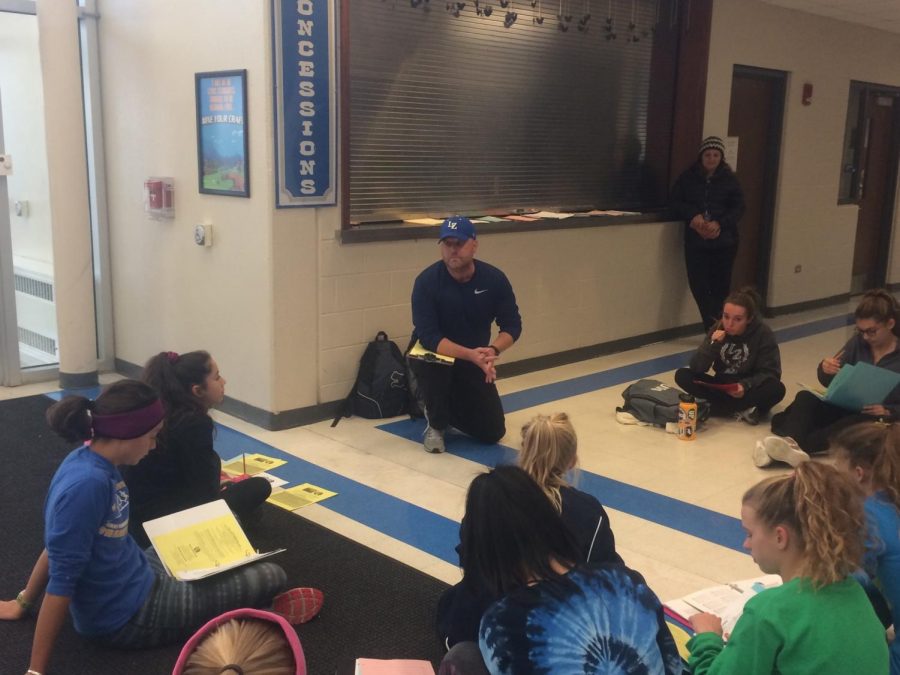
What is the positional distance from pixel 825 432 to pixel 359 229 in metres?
2.56

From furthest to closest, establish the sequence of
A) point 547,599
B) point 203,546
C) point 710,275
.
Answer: point 710,275 < point 203,546 < point 547,599

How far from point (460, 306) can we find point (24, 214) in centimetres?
283

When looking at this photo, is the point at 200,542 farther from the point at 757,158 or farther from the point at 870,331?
the point at 757,158

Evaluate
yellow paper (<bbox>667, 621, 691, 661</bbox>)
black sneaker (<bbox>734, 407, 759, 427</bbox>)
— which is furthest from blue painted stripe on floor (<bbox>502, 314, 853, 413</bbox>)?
yellow paper (<bbox>667, 621, 691, 661</bbox>)

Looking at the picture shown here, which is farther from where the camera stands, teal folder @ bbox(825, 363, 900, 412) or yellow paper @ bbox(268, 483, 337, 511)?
teal folder @ bbox(825, 363, 900, 412)

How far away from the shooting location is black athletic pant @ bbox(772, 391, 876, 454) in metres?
4.45

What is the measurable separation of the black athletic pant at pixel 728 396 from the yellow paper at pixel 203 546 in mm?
2965

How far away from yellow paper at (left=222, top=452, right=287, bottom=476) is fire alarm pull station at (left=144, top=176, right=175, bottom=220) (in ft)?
5.37

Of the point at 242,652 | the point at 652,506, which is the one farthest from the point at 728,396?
the point at 242,652

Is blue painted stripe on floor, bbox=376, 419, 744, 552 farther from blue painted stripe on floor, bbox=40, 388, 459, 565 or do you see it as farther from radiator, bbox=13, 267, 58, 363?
radiator, bbox=13, 267, 58, 363

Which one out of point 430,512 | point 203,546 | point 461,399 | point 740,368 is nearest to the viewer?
point 203,546

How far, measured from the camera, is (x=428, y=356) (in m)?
4.50

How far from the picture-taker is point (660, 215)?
685 centimetres

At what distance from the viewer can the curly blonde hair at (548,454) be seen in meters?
2.39
